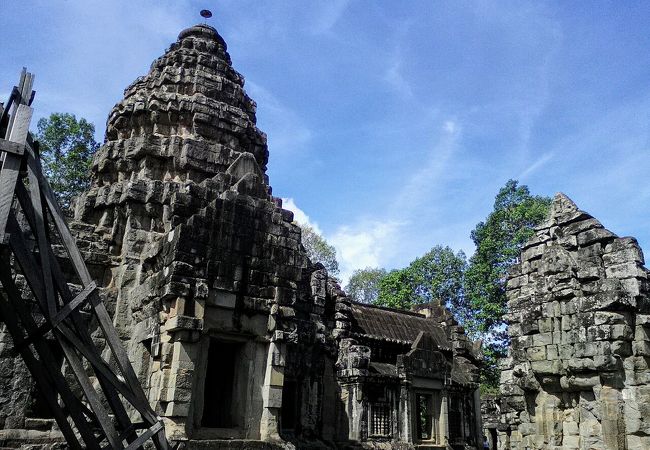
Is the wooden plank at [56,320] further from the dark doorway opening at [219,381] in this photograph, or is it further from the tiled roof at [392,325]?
the tiled roof at [392,325]

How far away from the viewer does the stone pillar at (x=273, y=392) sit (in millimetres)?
8474

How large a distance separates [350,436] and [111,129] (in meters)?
11.0

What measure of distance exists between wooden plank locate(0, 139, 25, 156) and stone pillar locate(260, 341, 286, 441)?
5115mm

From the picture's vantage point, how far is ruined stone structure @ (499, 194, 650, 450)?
24.6 ft

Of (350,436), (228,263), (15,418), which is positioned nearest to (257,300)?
(228,263)

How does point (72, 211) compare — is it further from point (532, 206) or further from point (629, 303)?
point (532, 206)

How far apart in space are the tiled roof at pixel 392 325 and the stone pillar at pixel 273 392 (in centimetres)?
1056

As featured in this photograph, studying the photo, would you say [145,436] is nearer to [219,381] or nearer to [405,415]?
[219,381]

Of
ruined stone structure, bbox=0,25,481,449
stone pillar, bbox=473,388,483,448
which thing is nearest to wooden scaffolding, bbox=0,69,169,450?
ruined stone structure, bbox=0,25,481,449

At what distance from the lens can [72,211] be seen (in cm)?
1250

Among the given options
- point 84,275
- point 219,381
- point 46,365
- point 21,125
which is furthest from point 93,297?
point 219,381

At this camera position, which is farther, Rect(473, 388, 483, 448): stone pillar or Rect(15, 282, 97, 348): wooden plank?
Rect(473, 388, 483, 448): stone pillar

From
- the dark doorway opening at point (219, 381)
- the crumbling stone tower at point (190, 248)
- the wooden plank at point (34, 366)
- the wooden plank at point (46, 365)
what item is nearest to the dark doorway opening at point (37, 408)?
the crumbling stone tower at point (190, 248)

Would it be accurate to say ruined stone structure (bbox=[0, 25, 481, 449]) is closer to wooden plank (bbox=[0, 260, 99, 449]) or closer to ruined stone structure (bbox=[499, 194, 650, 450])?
wooden plank (bbox=[0, 260, 99, 449])
